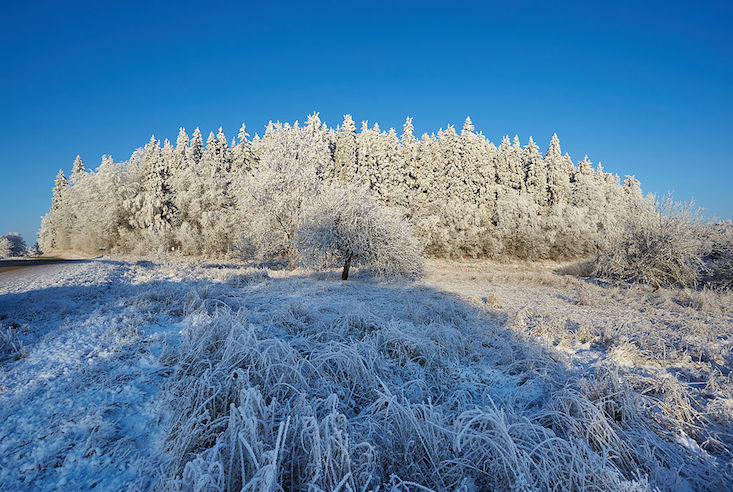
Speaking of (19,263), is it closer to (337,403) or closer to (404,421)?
(337,403)

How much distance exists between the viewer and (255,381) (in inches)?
125

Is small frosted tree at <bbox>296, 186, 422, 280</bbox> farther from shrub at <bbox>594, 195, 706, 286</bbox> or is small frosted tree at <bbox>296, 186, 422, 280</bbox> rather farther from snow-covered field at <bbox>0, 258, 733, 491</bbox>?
shrub at <bbox>594, 195, 706, 286</bbox>

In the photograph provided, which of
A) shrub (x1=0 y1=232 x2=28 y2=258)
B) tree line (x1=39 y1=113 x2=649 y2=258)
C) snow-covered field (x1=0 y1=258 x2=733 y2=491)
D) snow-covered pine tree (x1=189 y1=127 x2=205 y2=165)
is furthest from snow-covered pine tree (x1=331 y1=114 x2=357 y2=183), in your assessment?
shrub (x1=0 y1=232 x2=28 y2=258)

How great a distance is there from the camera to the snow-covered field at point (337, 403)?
2.20 meters

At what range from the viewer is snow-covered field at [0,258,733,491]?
220cm

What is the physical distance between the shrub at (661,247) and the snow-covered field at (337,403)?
28.8 ft

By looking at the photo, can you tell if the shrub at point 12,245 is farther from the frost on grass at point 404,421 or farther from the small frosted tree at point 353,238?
the frost on grass at point 404,421

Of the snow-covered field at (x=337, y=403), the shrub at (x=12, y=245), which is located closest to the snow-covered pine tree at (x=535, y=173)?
the snow-covered field at (x=337, y=403)

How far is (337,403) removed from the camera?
9.99 ft

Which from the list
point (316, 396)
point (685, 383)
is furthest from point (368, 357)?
point (685, 383)

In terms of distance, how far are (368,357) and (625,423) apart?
257cm

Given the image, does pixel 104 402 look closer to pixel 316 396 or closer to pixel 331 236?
pixel 316 396

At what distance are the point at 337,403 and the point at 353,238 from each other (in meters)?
10.8

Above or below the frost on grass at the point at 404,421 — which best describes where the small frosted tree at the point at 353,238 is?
above
